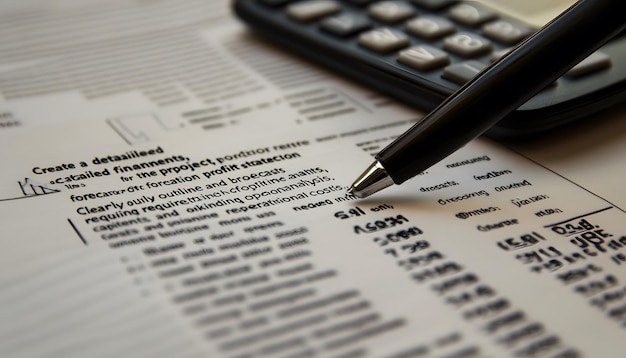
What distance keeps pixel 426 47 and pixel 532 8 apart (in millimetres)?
83

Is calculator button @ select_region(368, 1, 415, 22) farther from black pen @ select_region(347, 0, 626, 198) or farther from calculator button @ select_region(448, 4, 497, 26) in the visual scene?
black pen @ select_region(347, 0, 626, 198)

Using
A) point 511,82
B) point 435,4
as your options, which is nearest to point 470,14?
point 435,4

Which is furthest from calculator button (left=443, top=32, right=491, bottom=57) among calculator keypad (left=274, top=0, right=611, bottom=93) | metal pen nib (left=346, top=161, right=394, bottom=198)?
metal pen nib (left=346, top=161, right=394, bottom=198)

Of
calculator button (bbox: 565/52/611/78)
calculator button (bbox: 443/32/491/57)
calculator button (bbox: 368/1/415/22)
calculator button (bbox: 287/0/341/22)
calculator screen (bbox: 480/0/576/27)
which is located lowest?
calculator button (bbox: 565/52/611/78)

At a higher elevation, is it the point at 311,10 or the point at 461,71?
the point at 311,10

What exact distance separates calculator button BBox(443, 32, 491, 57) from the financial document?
0.04 meters

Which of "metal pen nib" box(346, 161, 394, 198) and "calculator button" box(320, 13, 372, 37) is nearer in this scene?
"metal pen nib" box(346, 161, 394, 198)

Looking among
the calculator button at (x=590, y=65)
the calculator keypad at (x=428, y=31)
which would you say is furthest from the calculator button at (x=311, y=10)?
the calculator button at (x=590, y=65)

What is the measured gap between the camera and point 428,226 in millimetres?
247

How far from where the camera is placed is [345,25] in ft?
1.21

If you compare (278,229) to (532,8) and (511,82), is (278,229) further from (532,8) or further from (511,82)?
(532,8)

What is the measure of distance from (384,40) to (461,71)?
0.05 m

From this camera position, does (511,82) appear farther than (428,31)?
No

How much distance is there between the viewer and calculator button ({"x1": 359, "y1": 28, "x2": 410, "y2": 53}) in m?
0.35
